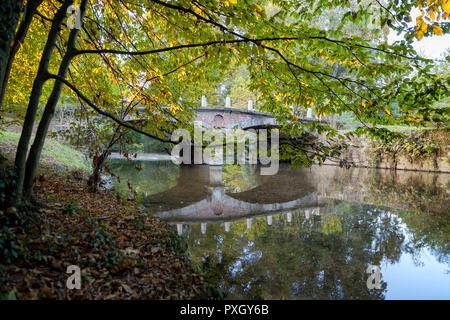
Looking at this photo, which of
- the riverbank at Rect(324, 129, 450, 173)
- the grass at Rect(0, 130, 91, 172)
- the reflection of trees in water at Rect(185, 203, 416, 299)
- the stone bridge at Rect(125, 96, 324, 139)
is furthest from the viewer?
the stone bridge at Rect(125, 96, 324, 139)

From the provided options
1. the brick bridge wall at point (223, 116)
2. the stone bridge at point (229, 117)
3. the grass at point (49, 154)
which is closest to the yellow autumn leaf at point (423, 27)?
the grass at point (49, 154)

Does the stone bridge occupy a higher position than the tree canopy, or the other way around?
the stone bridge

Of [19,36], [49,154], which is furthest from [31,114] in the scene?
[49,154]

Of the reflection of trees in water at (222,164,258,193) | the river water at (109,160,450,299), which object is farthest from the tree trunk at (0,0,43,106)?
the reflection of trees in water at (222,164,258,193)

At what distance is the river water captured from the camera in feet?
11.4

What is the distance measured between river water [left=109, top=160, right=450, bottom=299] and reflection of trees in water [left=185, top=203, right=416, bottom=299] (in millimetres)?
15

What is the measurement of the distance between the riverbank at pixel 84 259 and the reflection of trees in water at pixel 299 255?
738mm

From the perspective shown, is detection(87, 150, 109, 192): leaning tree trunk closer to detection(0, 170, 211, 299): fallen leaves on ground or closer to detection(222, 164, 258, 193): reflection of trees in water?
detection(0, 170, 211, 299): fallen leaves on ground

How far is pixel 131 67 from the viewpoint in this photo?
5137 mm

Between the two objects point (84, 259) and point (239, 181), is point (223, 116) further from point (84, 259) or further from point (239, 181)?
point (84, 259)
